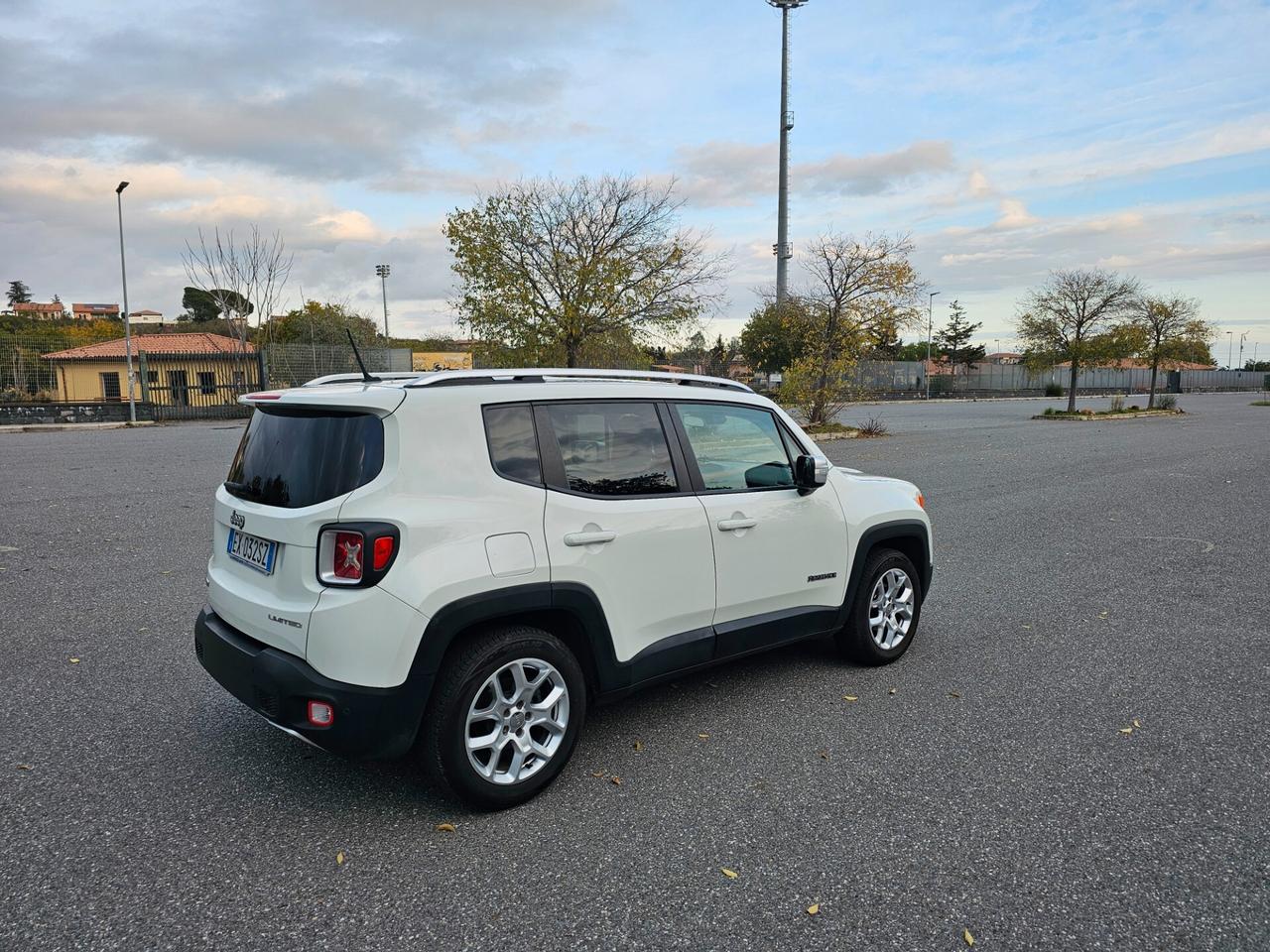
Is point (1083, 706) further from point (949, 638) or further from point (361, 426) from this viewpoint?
point (361, 426)

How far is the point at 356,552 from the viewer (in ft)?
9.30

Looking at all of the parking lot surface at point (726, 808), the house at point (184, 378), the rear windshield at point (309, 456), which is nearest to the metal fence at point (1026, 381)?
the house at point (184, 378)

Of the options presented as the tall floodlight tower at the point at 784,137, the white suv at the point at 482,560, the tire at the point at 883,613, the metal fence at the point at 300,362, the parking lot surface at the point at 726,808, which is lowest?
the parking lot surface at the point at 726,808

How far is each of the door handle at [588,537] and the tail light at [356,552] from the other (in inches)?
27.2

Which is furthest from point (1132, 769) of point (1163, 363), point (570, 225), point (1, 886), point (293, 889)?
point (1163, 363)

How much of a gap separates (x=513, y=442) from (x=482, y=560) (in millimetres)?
518

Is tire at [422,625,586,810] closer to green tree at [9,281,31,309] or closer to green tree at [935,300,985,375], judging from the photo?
green tree at [935,300,985,375]

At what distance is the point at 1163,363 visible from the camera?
38906 mm

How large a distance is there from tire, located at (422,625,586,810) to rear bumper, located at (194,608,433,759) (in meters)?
0.11

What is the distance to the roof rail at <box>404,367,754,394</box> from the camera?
321 cm

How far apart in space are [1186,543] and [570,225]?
19.4 meters

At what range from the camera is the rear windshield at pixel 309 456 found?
2.96 metres

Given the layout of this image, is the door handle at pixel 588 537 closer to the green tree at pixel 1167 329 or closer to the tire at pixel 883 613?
the tire at pixel 883 613

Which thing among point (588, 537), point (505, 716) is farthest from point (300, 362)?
point (505, 716)
